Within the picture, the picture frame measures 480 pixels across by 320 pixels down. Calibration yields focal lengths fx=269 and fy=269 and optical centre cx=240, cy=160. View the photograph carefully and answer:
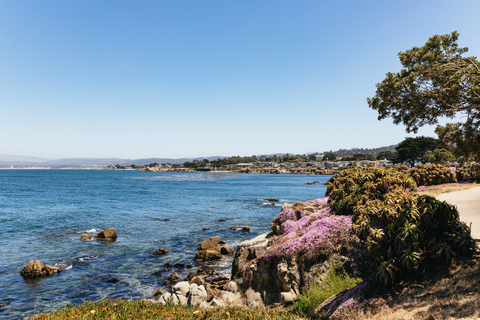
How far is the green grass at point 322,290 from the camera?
9445 mm

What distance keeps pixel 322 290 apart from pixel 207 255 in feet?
42.4

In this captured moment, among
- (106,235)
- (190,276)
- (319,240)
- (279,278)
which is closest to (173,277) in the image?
(190,276)

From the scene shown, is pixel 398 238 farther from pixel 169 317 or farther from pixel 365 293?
pixel 169 317

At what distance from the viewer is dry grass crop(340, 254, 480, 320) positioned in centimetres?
602

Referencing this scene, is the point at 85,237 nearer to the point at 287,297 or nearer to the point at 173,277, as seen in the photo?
the point at 173,277

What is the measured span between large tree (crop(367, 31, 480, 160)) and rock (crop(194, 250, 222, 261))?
1601 cm

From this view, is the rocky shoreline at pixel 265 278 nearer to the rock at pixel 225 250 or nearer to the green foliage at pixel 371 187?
the green foliage at pixel 371 187

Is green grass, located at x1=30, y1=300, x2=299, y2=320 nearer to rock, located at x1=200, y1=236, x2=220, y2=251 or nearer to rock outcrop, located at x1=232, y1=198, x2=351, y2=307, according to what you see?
rock outcrop, located at x1=232, y1=198, x2=351, y2=307

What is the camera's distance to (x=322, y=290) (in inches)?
400

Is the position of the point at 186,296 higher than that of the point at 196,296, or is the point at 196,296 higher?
the point at 196,296

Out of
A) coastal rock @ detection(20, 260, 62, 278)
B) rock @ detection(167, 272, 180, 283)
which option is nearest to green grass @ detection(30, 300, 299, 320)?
rock @ detection(167, 272, 180, 283)

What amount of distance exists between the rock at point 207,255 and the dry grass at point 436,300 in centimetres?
1513

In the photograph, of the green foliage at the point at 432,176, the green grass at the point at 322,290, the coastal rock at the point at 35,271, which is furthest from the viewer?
the green foliage at the point at 432,176

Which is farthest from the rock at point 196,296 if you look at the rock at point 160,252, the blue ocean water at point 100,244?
the rock at point 160,252
